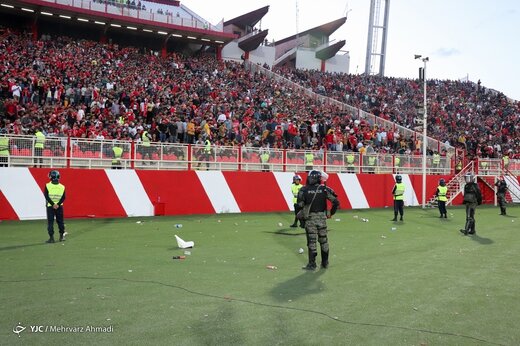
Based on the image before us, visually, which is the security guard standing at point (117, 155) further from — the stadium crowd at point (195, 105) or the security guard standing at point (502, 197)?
the security guard standing at point (502, 197)

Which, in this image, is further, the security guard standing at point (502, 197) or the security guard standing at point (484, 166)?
the security guard standing at point (484, 166)

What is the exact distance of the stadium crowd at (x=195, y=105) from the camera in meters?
25.3

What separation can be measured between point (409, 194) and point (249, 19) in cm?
3339

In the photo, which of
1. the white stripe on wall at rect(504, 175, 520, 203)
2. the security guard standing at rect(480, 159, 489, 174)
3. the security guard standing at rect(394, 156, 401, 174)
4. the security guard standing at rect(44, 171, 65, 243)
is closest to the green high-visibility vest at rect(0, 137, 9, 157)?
the security guard standing at rect(44, 171, 65, 243)

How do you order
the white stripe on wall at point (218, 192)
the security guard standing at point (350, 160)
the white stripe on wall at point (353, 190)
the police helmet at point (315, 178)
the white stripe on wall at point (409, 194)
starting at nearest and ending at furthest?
A: the police helmet at point (315, 178), the white stripe on wall at point (218, 192), the white stripe on wall at point (353, 190), the security guard standing at point (350, 160), the white stripe on wall at point (409, 194)

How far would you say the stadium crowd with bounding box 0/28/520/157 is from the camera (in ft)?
83.1

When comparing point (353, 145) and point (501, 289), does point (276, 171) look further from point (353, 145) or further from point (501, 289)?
point (501, 289)

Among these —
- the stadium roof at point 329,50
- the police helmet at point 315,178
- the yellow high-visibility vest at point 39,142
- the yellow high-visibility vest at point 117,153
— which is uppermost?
the stadium roof at point 329,50

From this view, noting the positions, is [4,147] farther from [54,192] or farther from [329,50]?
[329,50]

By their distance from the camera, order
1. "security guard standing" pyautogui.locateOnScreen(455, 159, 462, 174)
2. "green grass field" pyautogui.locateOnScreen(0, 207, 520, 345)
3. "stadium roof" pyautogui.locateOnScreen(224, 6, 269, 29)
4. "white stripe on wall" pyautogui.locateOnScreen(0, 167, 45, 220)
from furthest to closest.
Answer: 1. "stadium roof" pyautogui.locateOnScreen(224, 6, 269, 29)
2. "security guard standing" pyautogui.locateOnScreen(455, 159, 462, 174)
3. "white stripe on wall" pyautogui.locateOnScreen(0, 167, 45, 220)
4. "green grass field" pyautogui.locateOnScreen(0, 207, 520, 345)

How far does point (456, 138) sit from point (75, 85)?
28117mm

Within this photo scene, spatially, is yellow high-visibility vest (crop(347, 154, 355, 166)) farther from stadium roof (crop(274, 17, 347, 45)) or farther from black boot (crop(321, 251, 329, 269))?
stadium roof (crop(274, 17, 347, 45))

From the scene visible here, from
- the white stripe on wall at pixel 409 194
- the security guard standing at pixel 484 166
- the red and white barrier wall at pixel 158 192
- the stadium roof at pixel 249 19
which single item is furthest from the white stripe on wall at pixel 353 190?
the stadium roof at pixel 249 19

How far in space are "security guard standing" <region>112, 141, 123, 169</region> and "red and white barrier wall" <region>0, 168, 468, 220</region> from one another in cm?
27
